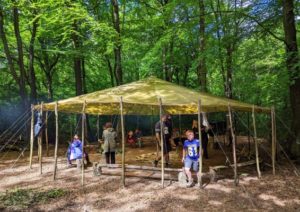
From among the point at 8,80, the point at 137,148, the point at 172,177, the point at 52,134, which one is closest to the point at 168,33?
the point at 137,148

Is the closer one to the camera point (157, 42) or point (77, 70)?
point (157, 42)

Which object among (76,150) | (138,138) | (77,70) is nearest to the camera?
(76,150)

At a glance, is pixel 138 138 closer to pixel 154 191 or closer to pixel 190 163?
pixel 190 163

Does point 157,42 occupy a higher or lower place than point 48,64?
higher

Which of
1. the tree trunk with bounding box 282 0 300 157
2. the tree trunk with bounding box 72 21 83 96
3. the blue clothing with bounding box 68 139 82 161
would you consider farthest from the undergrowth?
the tree trunk with bounding box 72 21 83 96

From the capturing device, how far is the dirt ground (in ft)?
21.1

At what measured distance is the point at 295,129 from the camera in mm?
11164

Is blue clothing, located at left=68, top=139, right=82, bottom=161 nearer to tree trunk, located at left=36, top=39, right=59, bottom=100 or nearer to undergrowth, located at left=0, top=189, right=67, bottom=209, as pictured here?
undergrowth, located at left=0, top=189, right=67, bottom=209

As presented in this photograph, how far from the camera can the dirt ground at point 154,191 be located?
21.1 ft

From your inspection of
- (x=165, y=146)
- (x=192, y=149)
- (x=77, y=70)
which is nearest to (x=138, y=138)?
(x=77, y=70)

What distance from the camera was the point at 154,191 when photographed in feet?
24.5

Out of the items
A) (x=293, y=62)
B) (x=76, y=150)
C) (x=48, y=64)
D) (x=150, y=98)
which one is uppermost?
(x=48, y=64)

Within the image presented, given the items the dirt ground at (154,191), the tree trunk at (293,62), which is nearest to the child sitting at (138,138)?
the dirt ground at (154,191)

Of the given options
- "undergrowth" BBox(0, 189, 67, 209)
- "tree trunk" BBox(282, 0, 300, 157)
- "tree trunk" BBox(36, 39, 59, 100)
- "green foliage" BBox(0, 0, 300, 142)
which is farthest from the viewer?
"tree trunk" BBox(36, 39, 59, 100)
